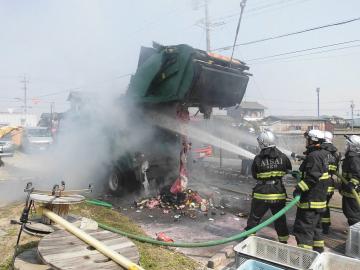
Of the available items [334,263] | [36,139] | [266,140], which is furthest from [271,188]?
[36,139]

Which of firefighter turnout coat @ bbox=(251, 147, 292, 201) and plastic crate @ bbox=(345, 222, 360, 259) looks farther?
firefighter turnout coat @ bbox=(251, 147, 292, 201)

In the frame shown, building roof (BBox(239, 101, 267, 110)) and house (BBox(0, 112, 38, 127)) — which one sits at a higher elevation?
building roof (BBox(239, 101, 267, 110))

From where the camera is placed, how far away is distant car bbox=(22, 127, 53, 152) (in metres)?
18.6

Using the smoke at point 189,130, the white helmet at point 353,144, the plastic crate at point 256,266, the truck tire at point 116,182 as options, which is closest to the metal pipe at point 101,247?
the plastic crate at point 256,266

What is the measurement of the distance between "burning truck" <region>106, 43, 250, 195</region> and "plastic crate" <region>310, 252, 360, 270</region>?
12.8 ft

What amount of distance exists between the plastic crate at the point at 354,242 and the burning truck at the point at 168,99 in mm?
3415

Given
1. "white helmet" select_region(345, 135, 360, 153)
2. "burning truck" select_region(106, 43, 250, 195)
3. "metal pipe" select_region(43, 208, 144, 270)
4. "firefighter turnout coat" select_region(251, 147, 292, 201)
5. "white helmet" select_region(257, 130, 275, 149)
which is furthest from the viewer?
"burning truck" select_region(106, 43, 250, 195)

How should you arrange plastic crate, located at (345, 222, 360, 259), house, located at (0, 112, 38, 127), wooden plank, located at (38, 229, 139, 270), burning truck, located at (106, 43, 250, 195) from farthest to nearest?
house, located at (0, 112, 38, 127), burning truck, located at (106, 43, 250, 195), plastic crate, located at (345, 222, 360, 259), wooden plank, located at (38, 229, 139, 270)

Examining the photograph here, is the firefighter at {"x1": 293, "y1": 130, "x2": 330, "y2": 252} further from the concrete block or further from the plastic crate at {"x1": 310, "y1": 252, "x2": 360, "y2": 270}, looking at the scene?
the plastic crate at {"x1": 310, "y1": 252, "x2": 360, "y2": 270}

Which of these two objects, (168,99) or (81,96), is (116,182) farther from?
(168,99)

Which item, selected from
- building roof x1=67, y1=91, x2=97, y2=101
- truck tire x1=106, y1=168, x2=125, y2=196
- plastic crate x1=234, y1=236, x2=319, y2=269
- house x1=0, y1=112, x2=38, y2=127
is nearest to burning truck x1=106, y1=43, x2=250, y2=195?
truck tire x1=106, y1=168, x2=125, y2=196

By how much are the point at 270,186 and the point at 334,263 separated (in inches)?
66.8

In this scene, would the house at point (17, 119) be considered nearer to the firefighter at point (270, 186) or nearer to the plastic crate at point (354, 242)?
the firefighter at point (270, 186)

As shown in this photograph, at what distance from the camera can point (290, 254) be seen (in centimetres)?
312
